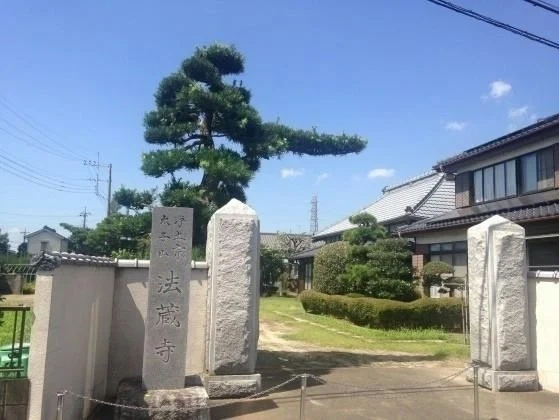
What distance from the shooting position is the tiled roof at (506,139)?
55.7ft

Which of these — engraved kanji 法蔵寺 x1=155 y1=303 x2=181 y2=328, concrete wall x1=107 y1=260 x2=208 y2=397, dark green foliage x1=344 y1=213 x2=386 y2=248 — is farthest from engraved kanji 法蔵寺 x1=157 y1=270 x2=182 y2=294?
dark green foliage x1=344 y1=213 x2=386 y2=248

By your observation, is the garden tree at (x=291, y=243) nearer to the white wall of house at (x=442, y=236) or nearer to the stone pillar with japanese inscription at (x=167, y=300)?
the white wall of house at (x=442, y=236)

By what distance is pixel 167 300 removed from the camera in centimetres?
703

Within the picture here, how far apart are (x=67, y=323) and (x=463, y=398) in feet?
21.4

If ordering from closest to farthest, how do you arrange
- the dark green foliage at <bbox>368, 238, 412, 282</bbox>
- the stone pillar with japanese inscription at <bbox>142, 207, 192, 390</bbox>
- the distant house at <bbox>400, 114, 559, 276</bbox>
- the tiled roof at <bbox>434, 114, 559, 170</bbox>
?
1. the stone pillar with japanese inscription at <bbox>142, 207, 192, 390</bbox>
2. the distant house at <bbox>400, 114, 559, 276</bbox>
3. the tiled roof at <bbox>434, 114, 559, 170</bbox>
4. the dark green foliage at <bbox>368, 238, 412, 282</bbox>

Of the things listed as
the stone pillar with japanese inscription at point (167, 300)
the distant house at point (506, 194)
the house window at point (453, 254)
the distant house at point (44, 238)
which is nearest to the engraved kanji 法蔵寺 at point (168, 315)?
the stone pillar with japanese inscription at point (167, 300)

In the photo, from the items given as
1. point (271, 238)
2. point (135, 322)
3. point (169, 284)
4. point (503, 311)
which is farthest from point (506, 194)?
point (271, 238)

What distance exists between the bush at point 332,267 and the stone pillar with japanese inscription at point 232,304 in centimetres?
1423

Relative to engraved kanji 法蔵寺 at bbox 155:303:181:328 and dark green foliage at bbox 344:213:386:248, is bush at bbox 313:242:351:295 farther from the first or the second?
engraved kanji 法蔵寺 at bbox 155:303:181:328

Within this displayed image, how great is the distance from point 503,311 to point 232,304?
4908mm

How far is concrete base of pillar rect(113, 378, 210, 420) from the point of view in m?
6.25

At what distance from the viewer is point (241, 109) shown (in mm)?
11930

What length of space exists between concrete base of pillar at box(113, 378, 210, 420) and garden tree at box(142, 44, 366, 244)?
5.52 meters

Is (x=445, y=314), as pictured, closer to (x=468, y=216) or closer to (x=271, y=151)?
(x=468, y=216)
